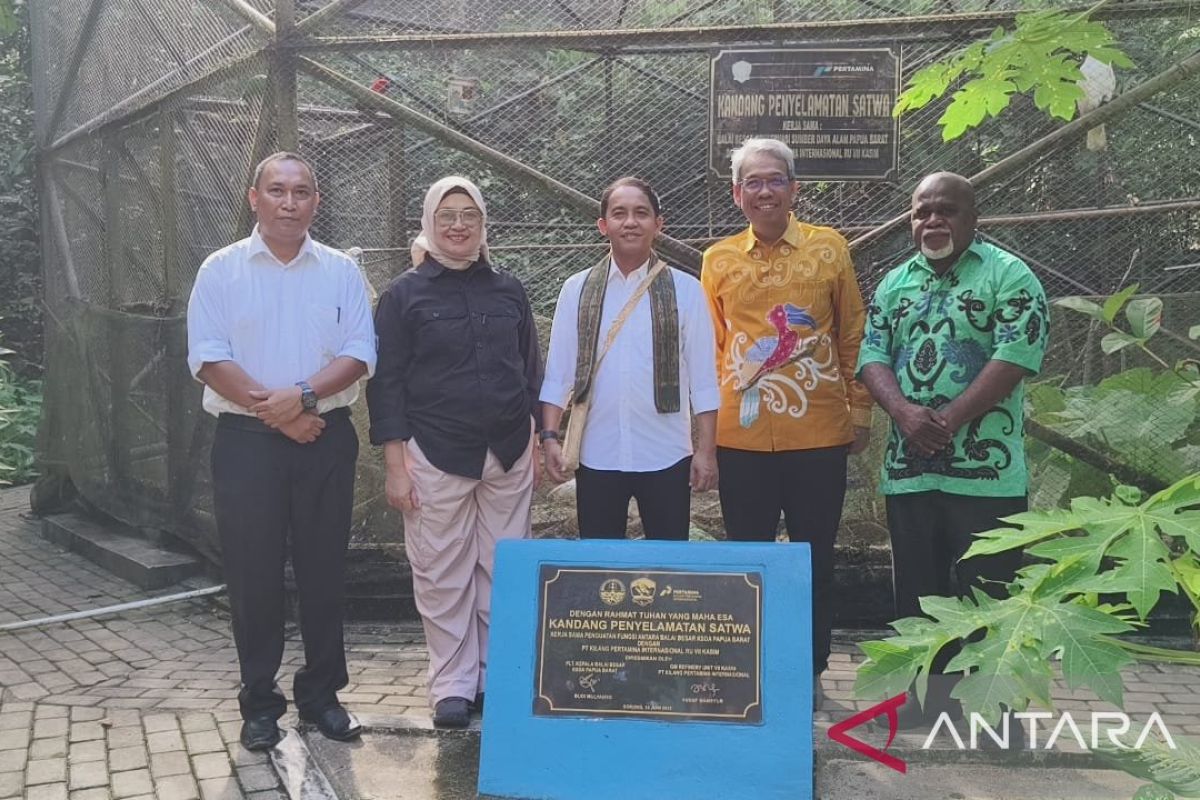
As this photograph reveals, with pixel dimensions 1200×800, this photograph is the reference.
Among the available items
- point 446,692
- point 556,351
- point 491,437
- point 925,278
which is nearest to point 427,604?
point 446,692

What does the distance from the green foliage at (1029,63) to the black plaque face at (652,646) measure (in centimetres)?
160

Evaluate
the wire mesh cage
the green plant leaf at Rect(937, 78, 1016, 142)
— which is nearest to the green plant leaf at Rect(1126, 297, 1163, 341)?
the wire mesh cage

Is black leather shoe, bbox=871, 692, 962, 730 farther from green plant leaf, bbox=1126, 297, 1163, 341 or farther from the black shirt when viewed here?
green plant leaf, bbox=1126, 297, 1163, 341

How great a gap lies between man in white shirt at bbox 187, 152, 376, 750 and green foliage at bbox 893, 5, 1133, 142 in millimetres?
2194

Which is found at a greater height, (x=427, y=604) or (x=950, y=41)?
(x=950, y=41)

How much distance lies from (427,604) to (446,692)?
1.11ft

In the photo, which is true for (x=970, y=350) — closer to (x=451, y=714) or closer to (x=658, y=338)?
(x=658, y=338)

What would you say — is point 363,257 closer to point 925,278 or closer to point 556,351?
point 556,351

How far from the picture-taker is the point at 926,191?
12.8ft

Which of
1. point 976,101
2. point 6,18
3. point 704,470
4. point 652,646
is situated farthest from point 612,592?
point 6,18

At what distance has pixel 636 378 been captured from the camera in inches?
162

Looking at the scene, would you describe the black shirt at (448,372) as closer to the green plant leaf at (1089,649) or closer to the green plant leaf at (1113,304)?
the green plant leaf at (1089,649)

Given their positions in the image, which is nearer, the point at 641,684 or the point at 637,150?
the point at 641,684

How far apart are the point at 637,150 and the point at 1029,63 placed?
2.62 m
